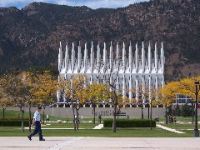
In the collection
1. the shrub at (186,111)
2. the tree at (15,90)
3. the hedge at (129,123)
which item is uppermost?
the tree at (15,90)

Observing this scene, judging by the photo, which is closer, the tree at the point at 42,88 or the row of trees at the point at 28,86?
the row of trees at the point at 28,86

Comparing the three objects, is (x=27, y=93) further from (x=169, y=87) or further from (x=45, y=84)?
(x=169, y=87)

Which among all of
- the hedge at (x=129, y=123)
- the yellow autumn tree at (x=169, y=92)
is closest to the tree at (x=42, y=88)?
the hedge at (x=129, y=123)

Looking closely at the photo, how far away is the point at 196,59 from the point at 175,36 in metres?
20.2
